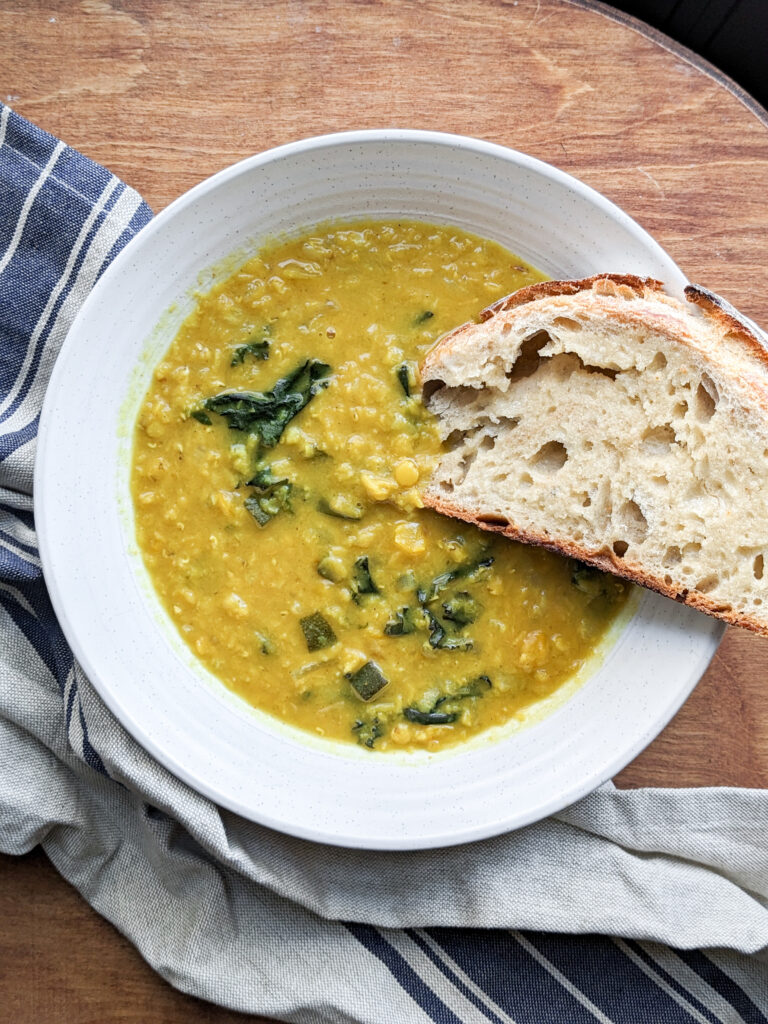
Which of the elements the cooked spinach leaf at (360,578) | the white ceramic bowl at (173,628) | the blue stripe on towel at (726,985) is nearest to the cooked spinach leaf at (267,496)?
the cooked spinach leaf at (360,578)

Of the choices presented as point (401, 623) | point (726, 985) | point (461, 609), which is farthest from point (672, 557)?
point (726, 985)

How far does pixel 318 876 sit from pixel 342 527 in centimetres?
137

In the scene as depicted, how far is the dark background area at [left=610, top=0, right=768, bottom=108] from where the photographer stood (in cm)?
497

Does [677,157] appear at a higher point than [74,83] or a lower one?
higher

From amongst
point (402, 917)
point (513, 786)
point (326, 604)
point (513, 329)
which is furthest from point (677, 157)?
point (402, 917)

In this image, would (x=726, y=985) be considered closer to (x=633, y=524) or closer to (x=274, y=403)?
(x=633, y=524)

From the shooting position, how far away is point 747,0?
4879 mm

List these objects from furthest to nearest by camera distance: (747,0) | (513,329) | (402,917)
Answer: (747,0), (402,917), (513,329)

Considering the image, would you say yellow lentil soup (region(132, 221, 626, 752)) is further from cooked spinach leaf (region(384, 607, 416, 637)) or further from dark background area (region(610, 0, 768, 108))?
dark background area (region(610, 0, 768, 108))

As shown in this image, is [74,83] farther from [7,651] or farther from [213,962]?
[213,962]

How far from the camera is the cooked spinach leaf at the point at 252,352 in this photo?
3.63m

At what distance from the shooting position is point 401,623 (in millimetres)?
3617

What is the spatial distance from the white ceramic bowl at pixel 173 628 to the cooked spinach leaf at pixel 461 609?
0.50m

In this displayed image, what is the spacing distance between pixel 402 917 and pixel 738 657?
170 centimetres
